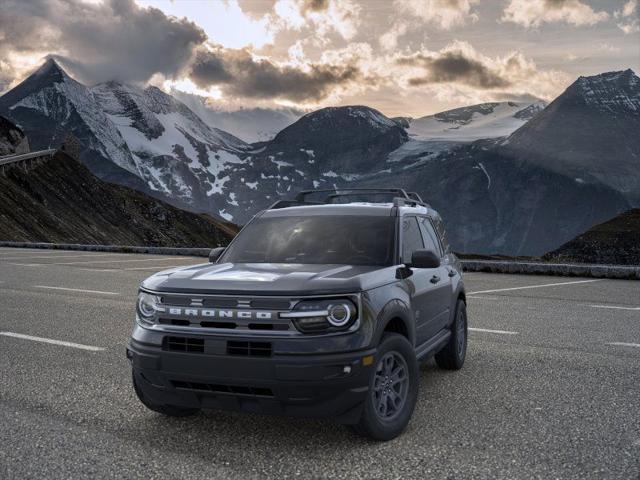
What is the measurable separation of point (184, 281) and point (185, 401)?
81 cm

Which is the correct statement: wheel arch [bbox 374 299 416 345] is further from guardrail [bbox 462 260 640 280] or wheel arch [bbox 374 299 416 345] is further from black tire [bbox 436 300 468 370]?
guardrail [bbox 462 260 640 280]

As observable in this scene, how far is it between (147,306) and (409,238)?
Answer: 2.37 m

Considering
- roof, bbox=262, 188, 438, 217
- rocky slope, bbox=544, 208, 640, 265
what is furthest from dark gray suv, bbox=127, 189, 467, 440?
rocky slope, bbox=544, 208, 640, 265

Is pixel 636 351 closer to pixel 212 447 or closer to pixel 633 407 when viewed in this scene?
pixel 633 407

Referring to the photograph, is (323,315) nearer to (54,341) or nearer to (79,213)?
(54,341)

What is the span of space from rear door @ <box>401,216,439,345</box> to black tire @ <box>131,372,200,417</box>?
1914mm

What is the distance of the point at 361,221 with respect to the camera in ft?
18.8

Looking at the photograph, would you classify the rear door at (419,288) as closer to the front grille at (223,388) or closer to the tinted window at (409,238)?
the tinted window at (409,238)

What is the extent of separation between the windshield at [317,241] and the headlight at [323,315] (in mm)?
1012

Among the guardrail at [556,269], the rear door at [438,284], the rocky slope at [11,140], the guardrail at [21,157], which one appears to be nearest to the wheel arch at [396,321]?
the rear door at [438,284]

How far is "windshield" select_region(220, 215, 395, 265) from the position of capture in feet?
17.7

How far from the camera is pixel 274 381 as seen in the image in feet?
13.5

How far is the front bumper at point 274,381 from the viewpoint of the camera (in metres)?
4.12

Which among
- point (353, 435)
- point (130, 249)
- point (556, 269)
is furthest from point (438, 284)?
point (130, 249)
